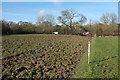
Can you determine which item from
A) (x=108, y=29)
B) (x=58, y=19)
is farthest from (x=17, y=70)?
(x=58, y=19)

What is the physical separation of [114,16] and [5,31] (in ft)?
163

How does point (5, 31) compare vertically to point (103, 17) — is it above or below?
below

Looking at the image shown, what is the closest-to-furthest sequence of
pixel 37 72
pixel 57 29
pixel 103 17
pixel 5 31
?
pixel 37 72 → pixel 5 31 → pixel 57 29 → pixel 103 17

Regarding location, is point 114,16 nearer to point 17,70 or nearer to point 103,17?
point 103,17

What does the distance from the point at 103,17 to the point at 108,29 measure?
1437 cm

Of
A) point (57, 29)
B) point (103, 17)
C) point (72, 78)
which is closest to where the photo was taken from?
point (72, 78)

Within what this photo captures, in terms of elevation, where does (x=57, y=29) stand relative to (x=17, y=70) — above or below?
above

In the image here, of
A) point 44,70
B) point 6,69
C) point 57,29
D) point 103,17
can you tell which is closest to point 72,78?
point 44,70

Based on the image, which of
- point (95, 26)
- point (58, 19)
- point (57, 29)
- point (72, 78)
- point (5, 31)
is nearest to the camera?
point (72, 78)

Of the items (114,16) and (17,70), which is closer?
(17,70)

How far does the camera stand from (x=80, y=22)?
6656 cm

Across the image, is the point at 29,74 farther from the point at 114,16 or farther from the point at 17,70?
the point at 114,16

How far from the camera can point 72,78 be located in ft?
22.5

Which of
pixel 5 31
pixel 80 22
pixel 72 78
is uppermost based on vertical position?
pixel 80 22
